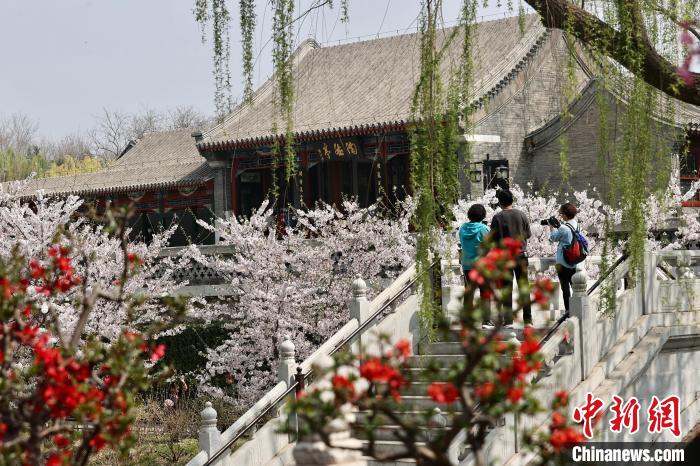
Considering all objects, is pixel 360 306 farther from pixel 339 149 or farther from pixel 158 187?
pixel 158 187

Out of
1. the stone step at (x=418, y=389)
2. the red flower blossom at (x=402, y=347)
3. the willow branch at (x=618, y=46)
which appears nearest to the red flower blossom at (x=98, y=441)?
the red flower blossom at (x=402, y=347)

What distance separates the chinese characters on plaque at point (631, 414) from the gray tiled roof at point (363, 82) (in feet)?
47.6

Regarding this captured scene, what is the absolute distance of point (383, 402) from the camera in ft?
16.6

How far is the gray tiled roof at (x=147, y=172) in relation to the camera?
3216cm

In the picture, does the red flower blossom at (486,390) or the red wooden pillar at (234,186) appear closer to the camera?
the red flower blossom at (486,390)

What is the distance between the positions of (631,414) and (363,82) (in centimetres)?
1955

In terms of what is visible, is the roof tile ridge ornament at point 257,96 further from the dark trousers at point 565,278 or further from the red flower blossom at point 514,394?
the red flower blossom at point 514,394

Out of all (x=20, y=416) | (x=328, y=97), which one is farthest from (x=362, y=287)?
(x=328, y=97)

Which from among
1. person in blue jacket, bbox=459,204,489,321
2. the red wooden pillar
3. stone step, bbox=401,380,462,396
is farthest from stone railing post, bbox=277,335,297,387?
the red wooden pillar

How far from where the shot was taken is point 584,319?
10.9 m

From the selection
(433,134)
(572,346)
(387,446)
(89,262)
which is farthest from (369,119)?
(433,134)

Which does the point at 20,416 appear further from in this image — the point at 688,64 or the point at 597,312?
the point at 597,312

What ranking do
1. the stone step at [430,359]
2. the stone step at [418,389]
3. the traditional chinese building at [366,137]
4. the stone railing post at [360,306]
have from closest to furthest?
1. the stone step at [418,389]
2. the stone step at [430,359]
3. the stone railing post at [360,306]
4. the traditional chinese building at [366,137]

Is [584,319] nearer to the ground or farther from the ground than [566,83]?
nearer to the ground
